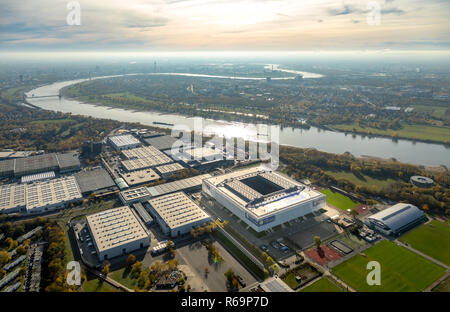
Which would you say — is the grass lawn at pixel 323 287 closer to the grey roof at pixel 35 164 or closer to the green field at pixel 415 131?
the grey roof at pixel 35 164

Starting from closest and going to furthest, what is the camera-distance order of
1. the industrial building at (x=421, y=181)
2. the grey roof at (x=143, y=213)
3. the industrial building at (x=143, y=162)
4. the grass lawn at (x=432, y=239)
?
1. the grass lawn at (x=432, y=239)
2. the grey roof at (x=143, y=213)
3. the industrial building at (x=421, y=181)
4. the industrial building at (x=143, y=162)

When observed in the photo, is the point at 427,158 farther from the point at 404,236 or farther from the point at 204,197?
the point at 204,197

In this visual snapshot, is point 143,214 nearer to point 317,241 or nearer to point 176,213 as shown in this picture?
point 176,213

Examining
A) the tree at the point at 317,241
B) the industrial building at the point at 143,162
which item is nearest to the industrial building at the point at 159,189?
the industrial building at the point at 143,162

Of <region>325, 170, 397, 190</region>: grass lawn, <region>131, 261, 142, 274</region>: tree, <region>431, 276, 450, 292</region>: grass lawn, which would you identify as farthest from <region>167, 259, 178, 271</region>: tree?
<region>325, 170, 397, 190</region>: grass lawn

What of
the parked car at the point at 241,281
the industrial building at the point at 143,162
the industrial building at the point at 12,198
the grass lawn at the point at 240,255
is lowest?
the parked car at the point at 241,281

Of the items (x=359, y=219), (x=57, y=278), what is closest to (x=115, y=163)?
(x=57, y=278)
